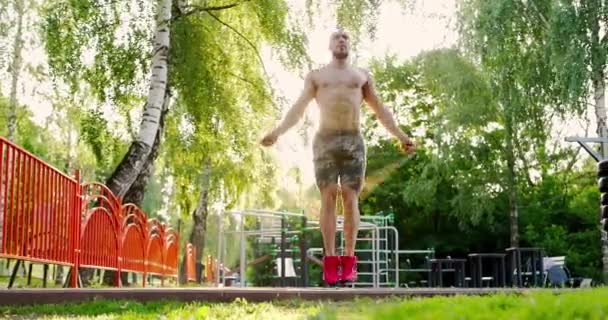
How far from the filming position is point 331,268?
22.9 feet

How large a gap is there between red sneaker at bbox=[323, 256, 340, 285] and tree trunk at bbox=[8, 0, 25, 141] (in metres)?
17.4

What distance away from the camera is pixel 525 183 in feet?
109

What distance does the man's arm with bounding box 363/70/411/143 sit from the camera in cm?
714

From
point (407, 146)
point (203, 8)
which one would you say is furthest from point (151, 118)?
point (407, 146)

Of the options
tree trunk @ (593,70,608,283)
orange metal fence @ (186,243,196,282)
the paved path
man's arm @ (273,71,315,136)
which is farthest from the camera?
orange metal fence @ (186,243,196,282)

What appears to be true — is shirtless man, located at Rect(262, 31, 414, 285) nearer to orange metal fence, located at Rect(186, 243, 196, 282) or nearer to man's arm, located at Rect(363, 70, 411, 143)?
man's arm, located at Rect(363, 70, 411, 143)

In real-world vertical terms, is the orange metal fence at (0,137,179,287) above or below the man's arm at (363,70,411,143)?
below

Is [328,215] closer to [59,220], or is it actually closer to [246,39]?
[59,220]

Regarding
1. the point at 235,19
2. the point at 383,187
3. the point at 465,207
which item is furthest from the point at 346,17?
the point at 383,187

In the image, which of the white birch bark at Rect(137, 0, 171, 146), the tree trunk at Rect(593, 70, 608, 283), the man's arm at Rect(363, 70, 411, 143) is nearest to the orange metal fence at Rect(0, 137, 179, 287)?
the white birch bark at Rect(137, 0, 171, 146)

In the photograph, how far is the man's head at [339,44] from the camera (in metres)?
6.91

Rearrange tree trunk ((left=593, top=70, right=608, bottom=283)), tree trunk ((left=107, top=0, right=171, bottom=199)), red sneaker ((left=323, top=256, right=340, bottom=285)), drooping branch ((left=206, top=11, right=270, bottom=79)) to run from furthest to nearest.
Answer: tree trunk ((left=593, top=70, right=608, bottom=283))
drooping branch ((left=206, top=11, right=270, bottom=79))
tree trunk ((left=107, top=0, right=171, bottom=199))
red sneaker ((left=323, top=256, right=340, bottom=285))

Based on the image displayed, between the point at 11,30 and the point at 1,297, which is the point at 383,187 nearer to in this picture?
the point at 11,30

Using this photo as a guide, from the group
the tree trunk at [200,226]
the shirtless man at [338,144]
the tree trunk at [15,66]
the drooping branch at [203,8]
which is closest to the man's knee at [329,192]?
the shirtless man at [338,144]
